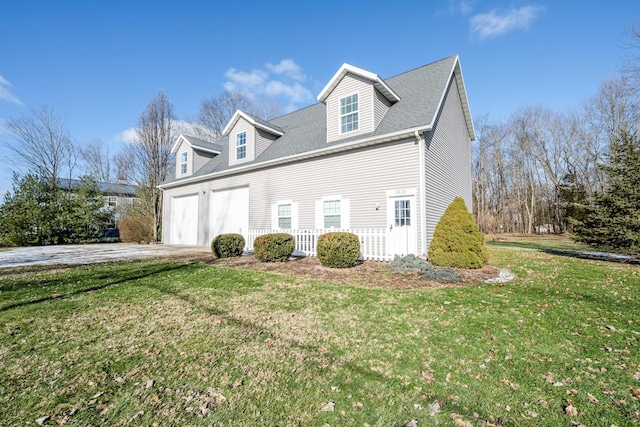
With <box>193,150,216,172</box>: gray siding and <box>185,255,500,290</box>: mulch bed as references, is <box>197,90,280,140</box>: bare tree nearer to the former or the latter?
<box>193,150,216,172</box>: gray siding

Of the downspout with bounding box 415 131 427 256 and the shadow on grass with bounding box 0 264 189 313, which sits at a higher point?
the downspout with bounding box 415 131 427 256

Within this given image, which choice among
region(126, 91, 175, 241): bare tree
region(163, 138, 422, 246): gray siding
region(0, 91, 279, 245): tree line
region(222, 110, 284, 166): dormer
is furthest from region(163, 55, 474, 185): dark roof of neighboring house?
region(0, 91, 279, 245): tree line

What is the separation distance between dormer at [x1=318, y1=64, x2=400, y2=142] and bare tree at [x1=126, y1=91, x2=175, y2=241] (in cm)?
1567

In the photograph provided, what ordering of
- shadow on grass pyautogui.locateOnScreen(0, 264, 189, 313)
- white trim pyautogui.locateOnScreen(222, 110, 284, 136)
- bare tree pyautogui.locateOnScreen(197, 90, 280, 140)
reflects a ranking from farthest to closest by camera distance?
bare tree pyautogui.locateOnScreen(197, 90, 280, 140)
white trim pyautogui.locateOnScreen(222, 110, 284, 136)
shadow on grass pyautogui.locateOnScreen(0, 264, 189, 313)

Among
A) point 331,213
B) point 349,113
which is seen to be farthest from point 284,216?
point 349,113

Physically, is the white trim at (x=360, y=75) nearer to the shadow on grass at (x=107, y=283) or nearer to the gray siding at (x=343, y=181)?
the gray siding at (x=343, y=181)

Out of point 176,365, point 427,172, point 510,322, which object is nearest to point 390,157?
point 427,172

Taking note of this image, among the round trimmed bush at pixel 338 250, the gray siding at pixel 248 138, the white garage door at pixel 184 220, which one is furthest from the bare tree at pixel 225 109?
the round trimmed bush at pixel 338 250

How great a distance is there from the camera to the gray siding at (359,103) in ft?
34.1

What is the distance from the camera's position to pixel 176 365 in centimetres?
298

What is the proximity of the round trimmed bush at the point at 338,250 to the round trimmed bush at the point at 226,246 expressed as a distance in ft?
12.4

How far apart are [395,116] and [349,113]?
1.81 meters

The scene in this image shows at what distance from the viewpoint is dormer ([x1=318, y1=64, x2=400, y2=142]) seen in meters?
10.4

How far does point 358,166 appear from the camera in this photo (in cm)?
1027
